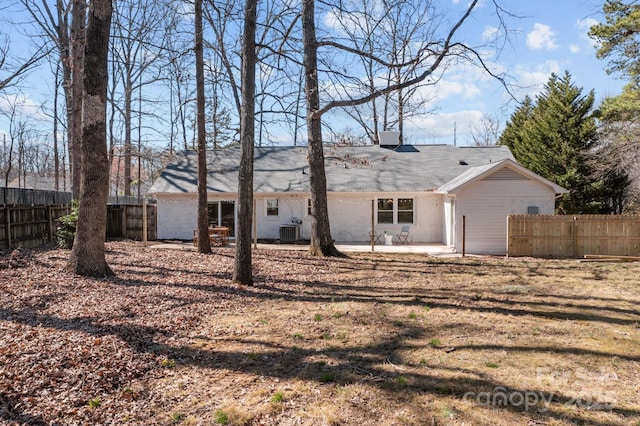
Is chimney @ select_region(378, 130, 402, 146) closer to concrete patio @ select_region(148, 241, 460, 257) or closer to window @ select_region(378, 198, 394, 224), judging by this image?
window @ select_region(378, 198, 394, 224)

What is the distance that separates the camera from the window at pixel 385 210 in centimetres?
1964

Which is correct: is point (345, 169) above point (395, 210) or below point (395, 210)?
above

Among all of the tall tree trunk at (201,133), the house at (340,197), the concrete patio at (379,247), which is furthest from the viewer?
the house at (340,197)

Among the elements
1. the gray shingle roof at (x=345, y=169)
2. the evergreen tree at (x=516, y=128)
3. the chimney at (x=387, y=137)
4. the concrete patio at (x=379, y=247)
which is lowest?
the concrete patio at (x=379, y=247)

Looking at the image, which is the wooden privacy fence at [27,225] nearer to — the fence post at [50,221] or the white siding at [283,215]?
the fence post at [50,221]

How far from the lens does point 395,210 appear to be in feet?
64.1

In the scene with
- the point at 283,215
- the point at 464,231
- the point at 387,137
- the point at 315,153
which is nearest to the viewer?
the point at 315,153

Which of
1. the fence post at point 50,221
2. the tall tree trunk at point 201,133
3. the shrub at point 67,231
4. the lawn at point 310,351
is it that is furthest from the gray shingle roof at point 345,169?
the lawn at point 310,351

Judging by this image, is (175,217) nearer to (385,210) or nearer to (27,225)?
(27,225)

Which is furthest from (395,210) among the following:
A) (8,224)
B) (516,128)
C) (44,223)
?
(516,128)

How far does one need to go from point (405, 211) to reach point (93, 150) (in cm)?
1389

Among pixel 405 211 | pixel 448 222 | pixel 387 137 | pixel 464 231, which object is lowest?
pixel 464 231

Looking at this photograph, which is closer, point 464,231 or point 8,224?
point 8,224

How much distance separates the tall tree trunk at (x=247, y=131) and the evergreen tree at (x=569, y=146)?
61.1 ft
